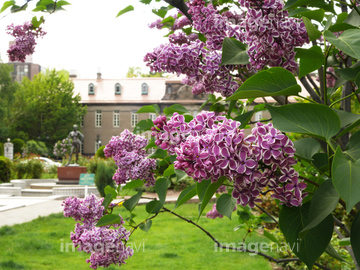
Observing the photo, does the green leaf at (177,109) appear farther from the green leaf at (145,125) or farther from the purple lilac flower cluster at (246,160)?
the purple lilac flower cluster at (246,160)

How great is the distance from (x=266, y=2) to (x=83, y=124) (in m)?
44.6

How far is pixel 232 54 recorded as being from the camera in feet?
Result: 3.51

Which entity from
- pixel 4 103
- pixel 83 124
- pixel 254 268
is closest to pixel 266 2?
pixel 254 268

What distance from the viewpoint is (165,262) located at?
540cm

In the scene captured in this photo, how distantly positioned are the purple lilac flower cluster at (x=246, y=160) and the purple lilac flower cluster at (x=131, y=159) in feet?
3.13

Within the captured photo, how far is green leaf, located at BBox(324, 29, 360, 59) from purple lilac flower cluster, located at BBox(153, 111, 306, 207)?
212 mm

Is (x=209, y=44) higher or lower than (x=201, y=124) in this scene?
higher

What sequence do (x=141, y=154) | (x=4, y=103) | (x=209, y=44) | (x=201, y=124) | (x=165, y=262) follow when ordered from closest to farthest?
(x=201, y=124) < (x=209, y=44) < (x=141, y=154) < (x=165, y=262) < (x=4, y=103)

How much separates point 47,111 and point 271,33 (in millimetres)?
43610

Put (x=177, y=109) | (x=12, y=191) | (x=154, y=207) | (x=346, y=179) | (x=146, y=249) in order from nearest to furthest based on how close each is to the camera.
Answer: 1. (x=346, y=179)
2. (x=177, y=109)
3. (x=154, y=207)
4. (x=146, y=249)
5. (x=12, y=191)

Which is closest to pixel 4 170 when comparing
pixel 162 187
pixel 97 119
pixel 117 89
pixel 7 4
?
pixel 7 4

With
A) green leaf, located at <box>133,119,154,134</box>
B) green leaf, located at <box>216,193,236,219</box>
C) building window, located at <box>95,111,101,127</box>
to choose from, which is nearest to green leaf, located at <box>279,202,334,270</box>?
green leaf, located at <box>216,193,236,219</box>

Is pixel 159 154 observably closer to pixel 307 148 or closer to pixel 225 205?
pixel 225 205

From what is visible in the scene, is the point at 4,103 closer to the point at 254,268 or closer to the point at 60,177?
the point at 60,177
